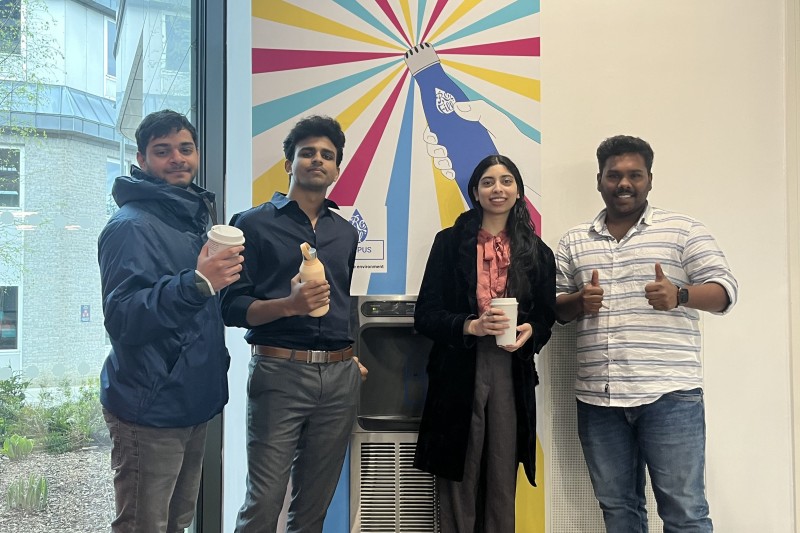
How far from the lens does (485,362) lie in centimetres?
207

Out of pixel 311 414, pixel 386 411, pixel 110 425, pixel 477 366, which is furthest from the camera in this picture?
pixel 386 411

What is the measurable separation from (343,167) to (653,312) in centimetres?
137

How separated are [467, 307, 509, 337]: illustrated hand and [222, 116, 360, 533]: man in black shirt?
44 cm

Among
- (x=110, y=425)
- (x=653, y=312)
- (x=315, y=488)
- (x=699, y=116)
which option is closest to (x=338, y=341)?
(x=315, y=488)

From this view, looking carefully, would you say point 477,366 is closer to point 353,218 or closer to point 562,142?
point 353,218

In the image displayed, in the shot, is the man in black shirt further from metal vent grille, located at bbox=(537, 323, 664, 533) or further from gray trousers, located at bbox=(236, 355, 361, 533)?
metal vent grille, located at bbox=(537, 323, 664, 533)

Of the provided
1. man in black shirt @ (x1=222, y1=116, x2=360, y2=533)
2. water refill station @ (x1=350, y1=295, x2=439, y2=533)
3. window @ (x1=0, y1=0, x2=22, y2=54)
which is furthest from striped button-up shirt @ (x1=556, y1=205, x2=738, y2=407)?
window @ (x1=0, y1=0, x2=22, y2=54)

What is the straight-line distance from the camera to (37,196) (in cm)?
208

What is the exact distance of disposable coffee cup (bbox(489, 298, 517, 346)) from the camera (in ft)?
6.25

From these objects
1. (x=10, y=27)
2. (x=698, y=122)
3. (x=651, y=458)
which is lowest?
(x=651, y=458)

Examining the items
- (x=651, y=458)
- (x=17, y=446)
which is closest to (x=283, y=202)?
(x=17, y=446)

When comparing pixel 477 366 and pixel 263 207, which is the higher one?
pixel 263 207

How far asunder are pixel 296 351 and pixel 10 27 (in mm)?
1478

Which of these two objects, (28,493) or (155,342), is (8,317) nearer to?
(28,493)
